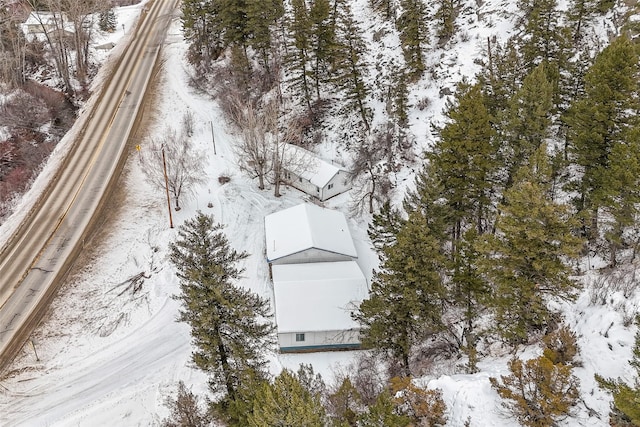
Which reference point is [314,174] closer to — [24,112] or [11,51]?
[24,112]

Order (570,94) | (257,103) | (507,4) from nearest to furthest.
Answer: (570,94) → (507,4) → (257,103)

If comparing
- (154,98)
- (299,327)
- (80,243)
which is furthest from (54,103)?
(299,327)

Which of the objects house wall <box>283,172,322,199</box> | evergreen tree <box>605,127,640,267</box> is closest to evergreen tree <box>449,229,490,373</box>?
evergreen tree <box>605,127,640,267</box>

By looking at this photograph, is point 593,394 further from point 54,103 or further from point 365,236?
point 54,103

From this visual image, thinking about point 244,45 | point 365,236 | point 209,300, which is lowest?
point 365,236

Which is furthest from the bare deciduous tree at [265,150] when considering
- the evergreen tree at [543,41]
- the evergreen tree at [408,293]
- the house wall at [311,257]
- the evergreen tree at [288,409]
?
the evergreen tree at [288,409]

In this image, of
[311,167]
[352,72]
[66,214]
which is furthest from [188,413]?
[352,72]
